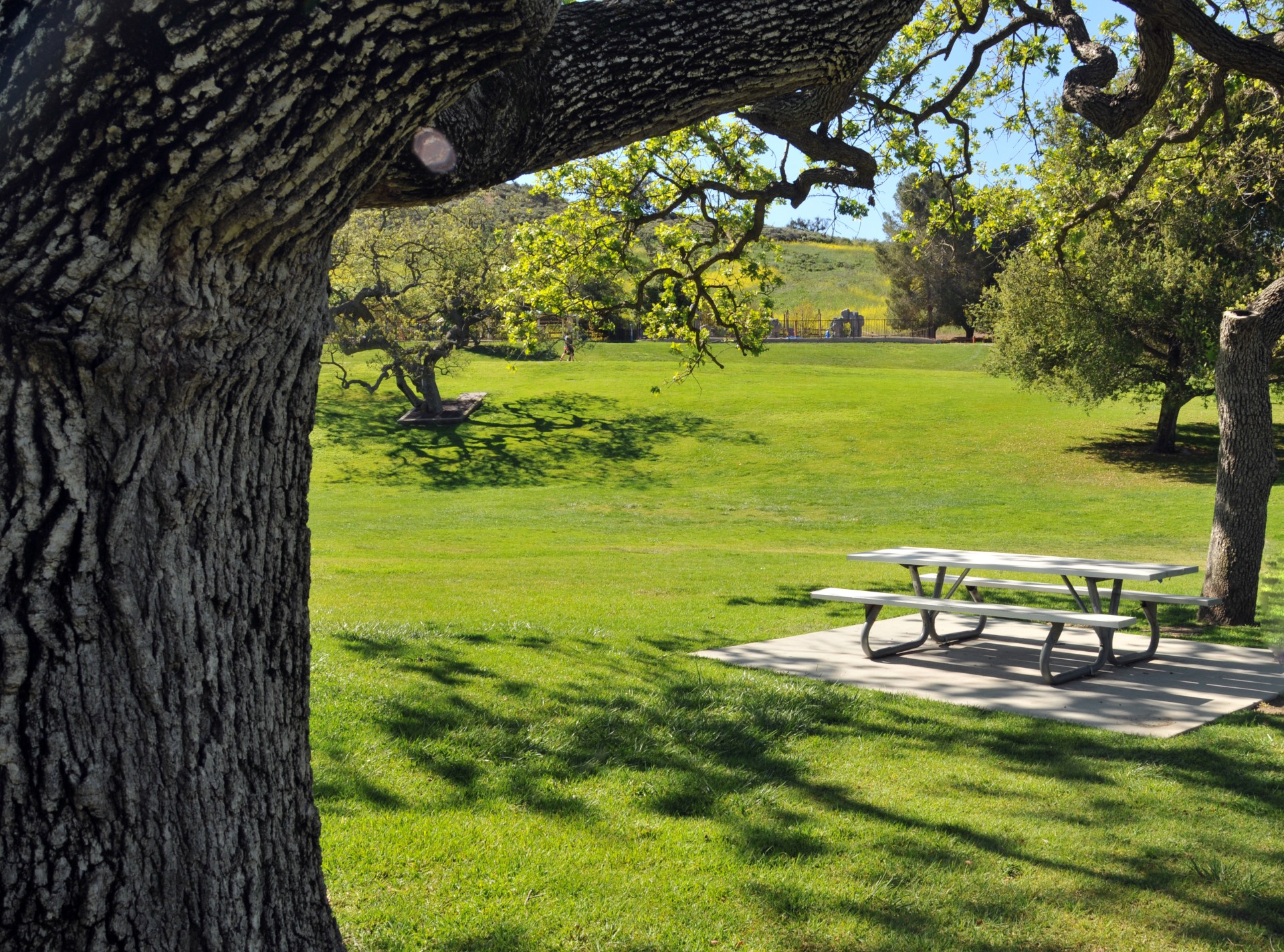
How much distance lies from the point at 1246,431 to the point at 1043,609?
2794 mm

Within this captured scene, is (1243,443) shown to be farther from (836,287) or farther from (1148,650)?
(836,287)

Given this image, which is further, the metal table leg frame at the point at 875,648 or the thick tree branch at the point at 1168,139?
the thick tree branch at the point at 1168,139

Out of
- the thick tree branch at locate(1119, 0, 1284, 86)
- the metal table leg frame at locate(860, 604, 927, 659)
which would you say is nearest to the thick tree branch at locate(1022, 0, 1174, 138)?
the thick tree branch at locate(1119, 0, 1284, 86)

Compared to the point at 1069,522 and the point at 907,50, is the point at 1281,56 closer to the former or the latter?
the point at 907,50

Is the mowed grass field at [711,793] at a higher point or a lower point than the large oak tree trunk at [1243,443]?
lower

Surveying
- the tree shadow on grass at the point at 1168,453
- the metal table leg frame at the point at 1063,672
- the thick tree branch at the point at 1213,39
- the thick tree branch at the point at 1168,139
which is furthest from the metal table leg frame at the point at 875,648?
the tree shadow on grass at the point at 1168,453

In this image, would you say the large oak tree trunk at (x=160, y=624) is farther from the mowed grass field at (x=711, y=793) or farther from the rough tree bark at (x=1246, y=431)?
the rough tree bark at (x=1246, y=431)

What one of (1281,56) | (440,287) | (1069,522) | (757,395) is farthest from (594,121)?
(757,395)

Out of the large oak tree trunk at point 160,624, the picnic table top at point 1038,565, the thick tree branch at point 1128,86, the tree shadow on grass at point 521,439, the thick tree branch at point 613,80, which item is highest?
the thick tree branch at point 1128,86

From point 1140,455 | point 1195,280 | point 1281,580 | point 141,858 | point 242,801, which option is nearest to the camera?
point 141,858

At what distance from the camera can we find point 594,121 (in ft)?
10.7

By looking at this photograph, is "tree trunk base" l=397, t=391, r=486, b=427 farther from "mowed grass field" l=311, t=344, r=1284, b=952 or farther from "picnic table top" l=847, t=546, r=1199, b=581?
"picnic table top" l=847, t=546, r=1199, b=581

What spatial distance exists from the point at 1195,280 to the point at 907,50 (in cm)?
1782

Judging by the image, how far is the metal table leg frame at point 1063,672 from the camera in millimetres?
7902
